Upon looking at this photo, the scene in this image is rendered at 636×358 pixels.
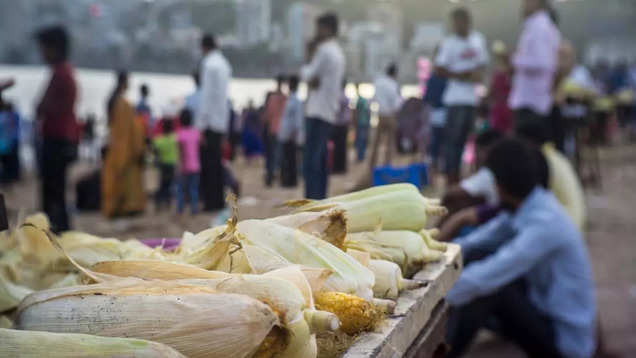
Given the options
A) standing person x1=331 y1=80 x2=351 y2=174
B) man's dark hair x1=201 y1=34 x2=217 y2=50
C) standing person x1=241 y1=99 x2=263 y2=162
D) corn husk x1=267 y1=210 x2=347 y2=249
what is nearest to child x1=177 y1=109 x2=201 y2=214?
man's dark hair x1=201 y1=34 x2=217 y2=50

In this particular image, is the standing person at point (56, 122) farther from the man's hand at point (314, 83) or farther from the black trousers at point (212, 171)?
the man's hand at point (314, 83)

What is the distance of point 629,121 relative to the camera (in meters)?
18.7

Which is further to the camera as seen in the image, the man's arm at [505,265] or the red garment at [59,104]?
the red garment at [59,104]

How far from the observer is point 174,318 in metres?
1.00

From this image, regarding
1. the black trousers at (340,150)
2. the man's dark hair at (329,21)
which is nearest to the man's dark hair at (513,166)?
the man's dark hair at (329,21)

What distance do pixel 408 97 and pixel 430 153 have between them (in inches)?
78.0

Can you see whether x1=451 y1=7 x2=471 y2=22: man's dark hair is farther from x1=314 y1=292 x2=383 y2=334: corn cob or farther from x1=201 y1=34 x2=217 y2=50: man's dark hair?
x1=314 y1=292 x2=383 y2=334: corn cob

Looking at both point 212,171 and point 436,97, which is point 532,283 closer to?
point 436,97

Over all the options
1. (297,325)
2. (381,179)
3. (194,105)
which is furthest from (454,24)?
(297,325)

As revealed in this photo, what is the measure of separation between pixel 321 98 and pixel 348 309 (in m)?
4.29

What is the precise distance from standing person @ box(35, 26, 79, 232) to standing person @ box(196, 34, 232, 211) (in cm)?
136

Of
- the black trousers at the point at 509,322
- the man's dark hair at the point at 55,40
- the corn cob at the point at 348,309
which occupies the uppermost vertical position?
the man's dark hair at the point at 55,40

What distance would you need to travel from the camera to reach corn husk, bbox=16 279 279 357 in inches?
38.7

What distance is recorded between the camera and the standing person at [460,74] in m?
6.44
